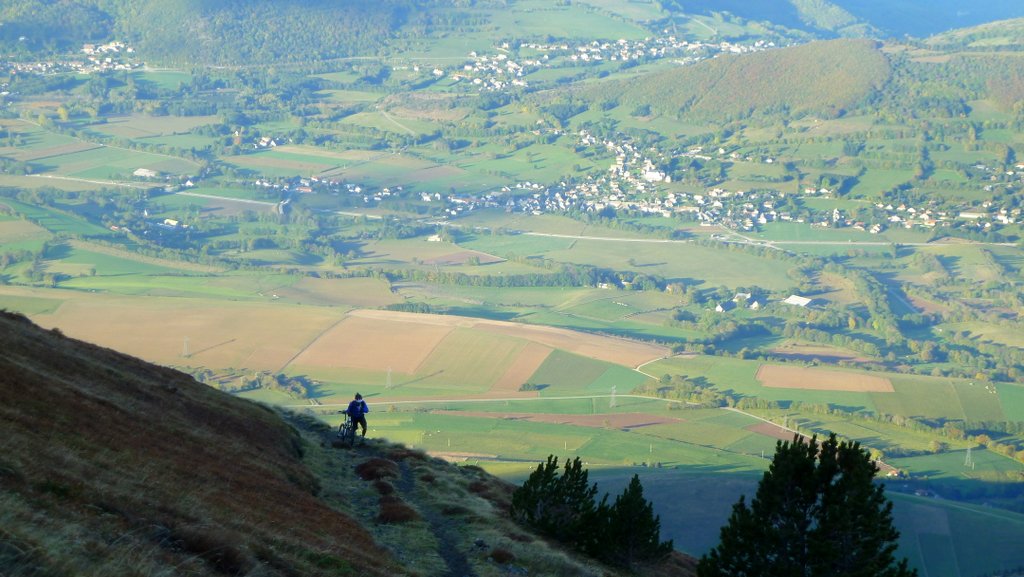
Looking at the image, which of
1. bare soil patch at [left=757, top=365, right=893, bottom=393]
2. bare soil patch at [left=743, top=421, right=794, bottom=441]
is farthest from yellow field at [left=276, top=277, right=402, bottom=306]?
bare soil patch at [left=743, top=421, right=794, bottom=441]

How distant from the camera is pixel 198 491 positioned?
62.4 feet

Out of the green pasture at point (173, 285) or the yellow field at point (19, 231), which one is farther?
the yellow field at point (19, 231)

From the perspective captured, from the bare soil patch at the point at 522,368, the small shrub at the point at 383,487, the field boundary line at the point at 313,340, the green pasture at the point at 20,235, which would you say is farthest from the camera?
the green pasture at the point at 20,235

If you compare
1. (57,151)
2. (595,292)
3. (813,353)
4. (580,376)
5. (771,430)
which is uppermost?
(57,151)

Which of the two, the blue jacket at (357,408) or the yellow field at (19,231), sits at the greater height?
the yellow field at (19,231)

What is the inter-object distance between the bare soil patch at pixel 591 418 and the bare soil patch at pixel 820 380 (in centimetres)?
1359

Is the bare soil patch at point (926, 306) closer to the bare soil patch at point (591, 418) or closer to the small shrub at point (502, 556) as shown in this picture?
the bare soil patch at point (591, 418)

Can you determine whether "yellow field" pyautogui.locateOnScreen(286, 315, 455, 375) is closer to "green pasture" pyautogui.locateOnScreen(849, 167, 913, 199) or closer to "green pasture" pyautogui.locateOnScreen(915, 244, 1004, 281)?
"green pasture" pyautogui.locateOnScreen(915, 244, 1004, 281)

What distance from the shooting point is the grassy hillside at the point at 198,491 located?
13.8 metres

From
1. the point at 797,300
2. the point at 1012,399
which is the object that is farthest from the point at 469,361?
the point at 797,300

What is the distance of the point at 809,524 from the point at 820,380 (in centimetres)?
6756

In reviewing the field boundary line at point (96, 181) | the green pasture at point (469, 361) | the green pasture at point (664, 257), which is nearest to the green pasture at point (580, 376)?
the green pasture at point (469, 361)

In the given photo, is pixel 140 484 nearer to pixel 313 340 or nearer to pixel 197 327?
pixel 313 340

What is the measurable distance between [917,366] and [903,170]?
304ft
